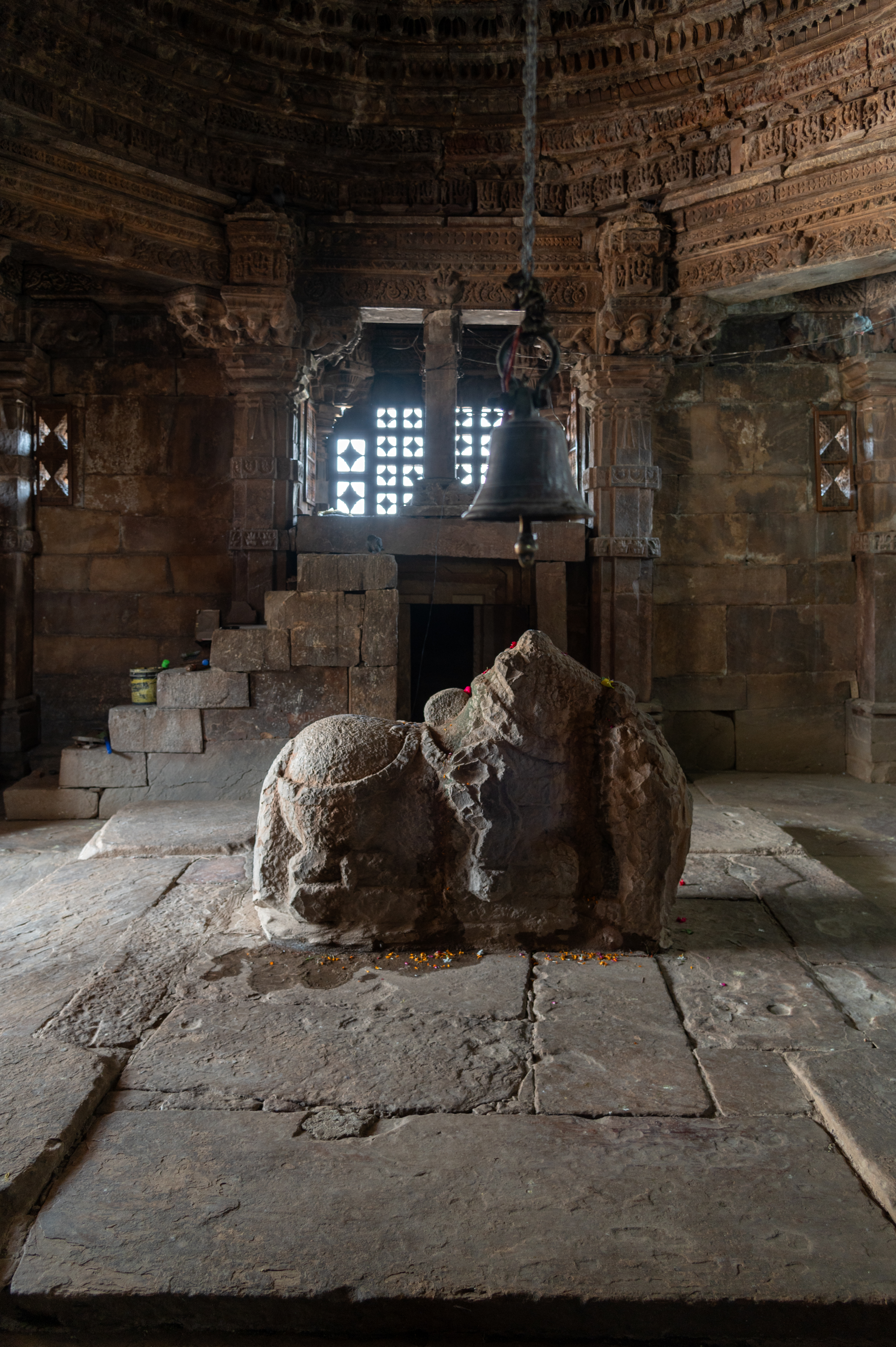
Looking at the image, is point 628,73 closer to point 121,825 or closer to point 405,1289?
point 121,825

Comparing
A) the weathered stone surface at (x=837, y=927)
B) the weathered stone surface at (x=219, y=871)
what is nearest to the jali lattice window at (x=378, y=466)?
the weathered stone surface at (x=219, y=871)

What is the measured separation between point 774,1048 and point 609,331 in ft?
20.3

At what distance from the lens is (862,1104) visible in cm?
268

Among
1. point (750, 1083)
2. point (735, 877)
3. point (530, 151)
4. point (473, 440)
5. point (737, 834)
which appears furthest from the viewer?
point (473, 440)

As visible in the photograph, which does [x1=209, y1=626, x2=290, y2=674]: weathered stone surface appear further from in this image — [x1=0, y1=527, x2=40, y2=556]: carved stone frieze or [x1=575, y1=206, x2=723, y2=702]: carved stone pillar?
[x1=575, y1=206, x2=723, y2=702]: carved stone pillar

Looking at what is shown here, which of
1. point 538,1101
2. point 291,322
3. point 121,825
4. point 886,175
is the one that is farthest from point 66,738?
point 886,175

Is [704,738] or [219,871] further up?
[704,738]

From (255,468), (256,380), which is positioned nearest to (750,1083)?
(255,468)

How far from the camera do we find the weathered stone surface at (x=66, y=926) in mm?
3404

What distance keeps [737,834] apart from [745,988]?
2.23 m

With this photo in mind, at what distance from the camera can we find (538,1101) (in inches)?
108

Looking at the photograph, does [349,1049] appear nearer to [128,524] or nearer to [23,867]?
[23,867]

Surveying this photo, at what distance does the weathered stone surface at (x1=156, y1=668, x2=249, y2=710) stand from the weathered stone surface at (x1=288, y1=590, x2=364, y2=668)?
1.52 ft

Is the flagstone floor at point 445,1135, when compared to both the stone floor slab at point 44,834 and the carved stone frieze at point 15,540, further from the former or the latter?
the carved stone frieze at point 15,540
